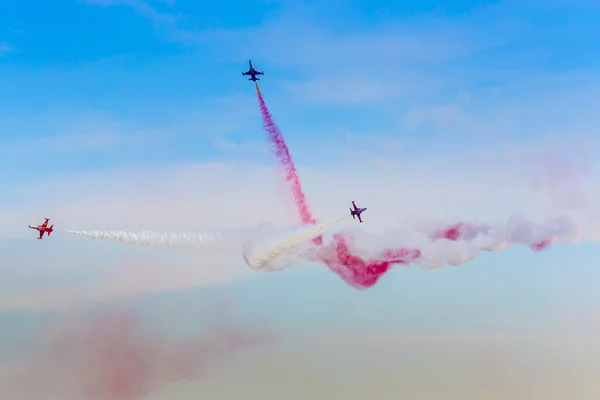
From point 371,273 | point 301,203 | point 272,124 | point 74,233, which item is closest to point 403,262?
point 371,273

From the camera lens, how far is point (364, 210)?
155625 mm

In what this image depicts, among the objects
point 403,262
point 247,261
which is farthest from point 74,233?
point 403,262

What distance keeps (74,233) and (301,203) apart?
30445mm

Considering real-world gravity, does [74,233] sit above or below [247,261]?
above

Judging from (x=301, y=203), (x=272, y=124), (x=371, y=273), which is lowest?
(x=371, y=273)

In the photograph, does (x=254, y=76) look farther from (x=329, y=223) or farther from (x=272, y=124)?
(x=329, y=223)

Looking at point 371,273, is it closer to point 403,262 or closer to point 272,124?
point 403,262

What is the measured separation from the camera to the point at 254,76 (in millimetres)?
159125

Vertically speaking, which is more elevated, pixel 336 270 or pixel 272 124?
pixel 272 124

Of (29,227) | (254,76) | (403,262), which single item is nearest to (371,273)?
(403,262)

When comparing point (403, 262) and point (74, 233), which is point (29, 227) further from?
point (403, 262)

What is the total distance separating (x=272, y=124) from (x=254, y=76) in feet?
26.2

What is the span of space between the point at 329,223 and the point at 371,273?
10.1 m

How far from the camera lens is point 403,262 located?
6186 inches
